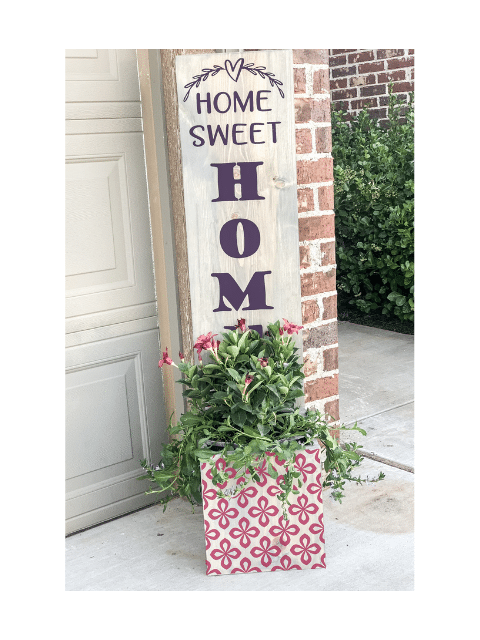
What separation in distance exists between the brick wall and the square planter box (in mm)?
3479

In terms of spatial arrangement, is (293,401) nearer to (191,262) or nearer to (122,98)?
(191,262)

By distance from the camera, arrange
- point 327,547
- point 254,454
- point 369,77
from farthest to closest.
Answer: point 369,77 → point 327,547 → point 254,454

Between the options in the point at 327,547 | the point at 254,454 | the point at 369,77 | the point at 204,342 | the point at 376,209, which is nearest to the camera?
the point at 254,454

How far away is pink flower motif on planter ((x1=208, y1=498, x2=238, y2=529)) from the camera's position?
2090mm

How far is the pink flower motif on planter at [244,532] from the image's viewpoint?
6.91 ft

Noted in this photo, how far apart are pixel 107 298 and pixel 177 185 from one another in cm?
49

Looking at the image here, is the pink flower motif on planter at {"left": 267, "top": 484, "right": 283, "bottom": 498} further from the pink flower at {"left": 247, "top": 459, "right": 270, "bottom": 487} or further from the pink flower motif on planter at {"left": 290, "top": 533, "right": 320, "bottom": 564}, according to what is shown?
the pink flower motif on planter at {"left": 290, "top": 533, "right": 320, "bottom": 564}

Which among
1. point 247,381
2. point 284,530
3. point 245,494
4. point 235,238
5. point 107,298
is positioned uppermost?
point 235,238

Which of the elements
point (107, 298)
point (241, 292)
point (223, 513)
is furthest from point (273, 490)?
point (107, 298)

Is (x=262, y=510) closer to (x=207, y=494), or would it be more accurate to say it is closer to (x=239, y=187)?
→ (x=207, y=494)

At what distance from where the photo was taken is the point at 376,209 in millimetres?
A: 4637

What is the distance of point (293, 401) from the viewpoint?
2.20 meters

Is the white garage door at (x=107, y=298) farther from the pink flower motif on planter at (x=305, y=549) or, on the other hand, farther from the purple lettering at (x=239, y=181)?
the pink flower motif on planter at (x=305, y=549)

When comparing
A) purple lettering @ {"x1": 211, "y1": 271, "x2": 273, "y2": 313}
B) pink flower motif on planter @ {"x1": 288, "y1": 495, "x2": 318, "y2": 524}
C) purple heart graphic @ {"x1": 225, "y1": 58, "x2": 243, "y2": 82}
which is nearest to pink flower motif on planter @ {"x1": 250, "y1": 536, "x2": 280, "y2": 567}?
pink flower motif on planter @ {"x1": 288, "y1": 495, "x2": 318, "y2": 524}
